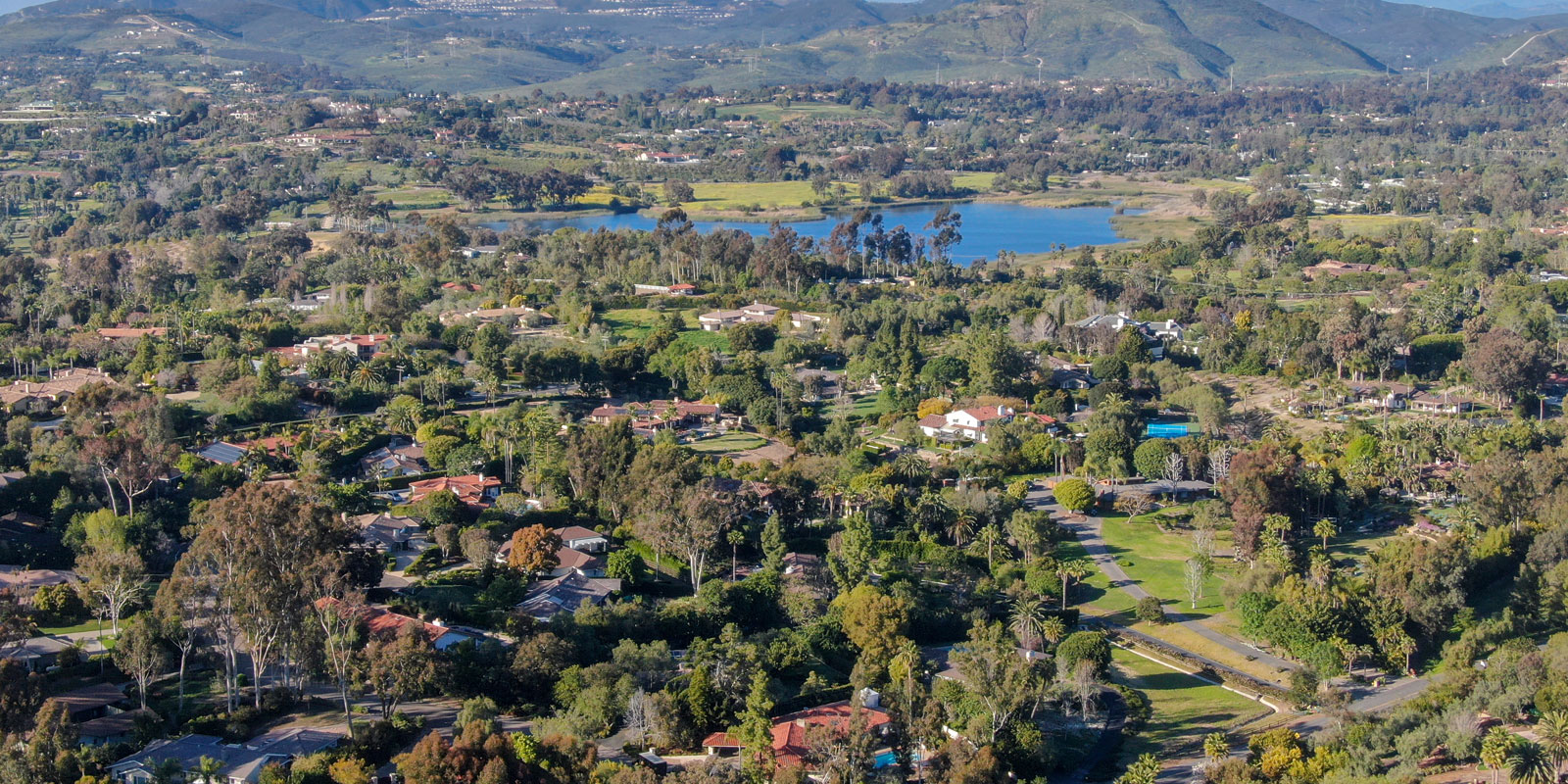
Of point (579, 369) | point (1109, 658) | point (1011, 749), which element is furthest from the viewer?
point (579, 369)

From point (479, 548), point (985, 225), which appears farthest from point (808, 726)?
point (985, 225)

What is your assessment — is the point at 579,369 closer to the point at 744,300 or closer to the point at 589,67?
the point at 744,300

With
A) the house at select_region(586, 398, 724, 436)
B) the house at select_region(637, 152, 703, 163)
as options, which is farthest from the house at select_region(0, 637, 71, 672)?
the house at select_region(637, 152, 703, 163)

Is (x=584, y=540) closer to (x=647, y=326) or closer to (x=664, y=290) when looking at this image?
(x=647, y=326)

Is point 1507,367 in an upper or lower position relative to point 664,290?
upper

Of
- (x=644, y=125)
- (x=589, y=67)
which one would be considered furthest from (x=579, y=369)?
(x=589, y=67)

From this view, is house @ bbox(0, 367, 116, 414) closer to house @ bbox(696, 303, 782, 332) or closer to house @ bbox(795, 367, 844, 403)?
house @ bbox(795, 367, 844, 403)
